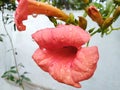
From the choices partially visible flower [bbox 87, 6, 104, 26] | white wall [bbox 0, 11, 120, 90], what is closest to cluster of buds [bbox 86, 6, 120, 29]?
partially visible flower [bbox 87, 6, 104, 26]

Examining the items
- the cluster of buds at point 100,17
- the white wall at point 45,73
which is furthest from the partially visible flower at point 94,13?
the white wall at point 45,73

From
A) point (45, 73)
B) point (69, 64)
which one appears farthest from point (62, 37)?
point (45, 73)

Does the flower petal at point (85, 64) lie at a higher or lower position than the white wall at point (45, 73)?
higher

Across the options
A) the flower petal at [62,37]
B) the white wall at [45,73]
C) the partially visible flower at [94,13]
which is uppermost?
the partially visible flower at [94,13]

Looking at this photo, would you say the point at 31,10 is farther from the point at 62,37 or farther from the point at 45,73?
the point at 45,73

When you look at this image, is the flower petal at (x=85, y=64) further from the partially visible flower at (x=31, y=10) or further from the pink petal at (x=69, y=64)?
A: the partially visible flower at (x=31, y=10)

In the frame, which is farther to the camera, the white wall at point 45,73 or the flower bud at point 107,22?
the white wall at point 45,73

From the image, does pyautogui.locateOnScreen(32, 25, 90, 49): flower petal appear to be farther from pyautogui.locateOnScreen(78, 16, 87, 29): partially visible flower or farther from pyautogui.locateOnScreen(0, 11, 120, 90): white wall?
pyautogui.locateOnScreen(0, 11, 120, 90): white wall
